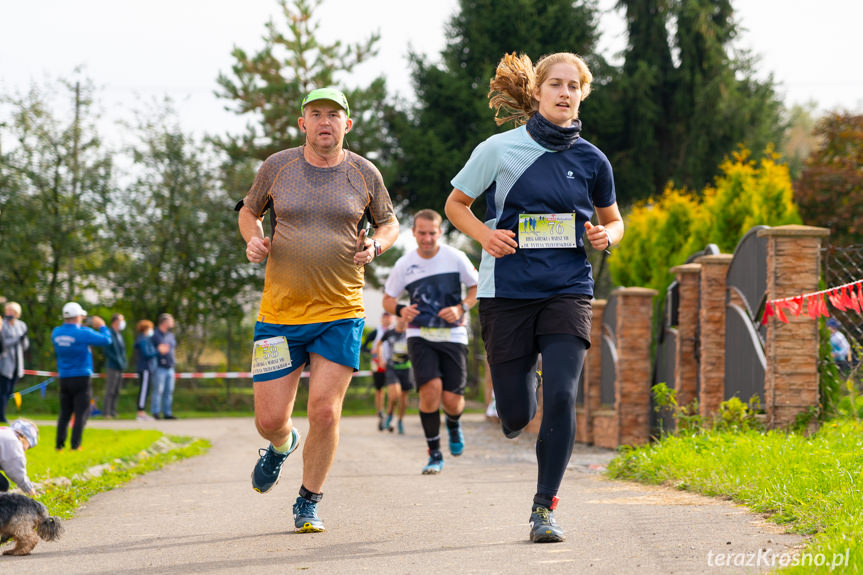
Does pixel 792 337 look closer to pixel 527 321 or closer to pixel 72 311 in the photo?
pixel 527 321

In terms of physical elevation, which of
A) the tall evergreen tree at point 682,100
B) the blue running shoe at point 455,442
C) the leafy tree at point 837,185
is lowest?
the blue running shoe at point 455,442

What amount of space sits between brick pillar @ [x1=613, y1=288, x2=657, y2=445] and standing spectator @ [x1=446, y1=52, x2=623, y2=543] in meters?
7.92

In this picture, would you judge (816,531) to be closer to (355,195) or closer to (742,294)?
(355,195)

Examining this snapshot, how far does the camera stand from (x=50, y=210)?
31.3m

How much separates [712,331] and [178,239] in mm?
23319

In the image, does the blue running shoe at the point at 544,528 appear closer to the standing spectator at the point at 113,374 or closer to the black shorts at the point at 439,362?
the black shorts at the point at 439,362

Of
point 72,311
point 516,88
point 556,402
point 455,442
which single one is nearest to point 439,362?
point 455,442

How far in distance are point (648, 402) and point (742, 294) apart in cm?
306

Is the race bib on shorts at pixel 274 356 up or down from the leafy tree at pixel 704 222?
down

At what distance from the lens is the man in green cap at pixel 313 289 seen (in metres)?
5.95

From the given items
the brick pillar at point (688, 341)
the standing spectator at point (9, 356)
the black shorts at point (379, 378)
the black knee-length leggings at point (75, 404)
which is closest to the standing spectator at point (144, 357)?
the standing spectator at point (9, 356)

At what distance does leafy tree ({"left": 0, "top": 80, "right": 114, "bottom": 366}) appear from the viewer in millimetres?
30719

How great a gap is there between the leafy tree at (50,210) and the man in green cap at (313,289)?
26231 millimetres

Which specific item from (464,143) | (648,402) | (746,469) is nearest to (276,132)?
(464,143)
